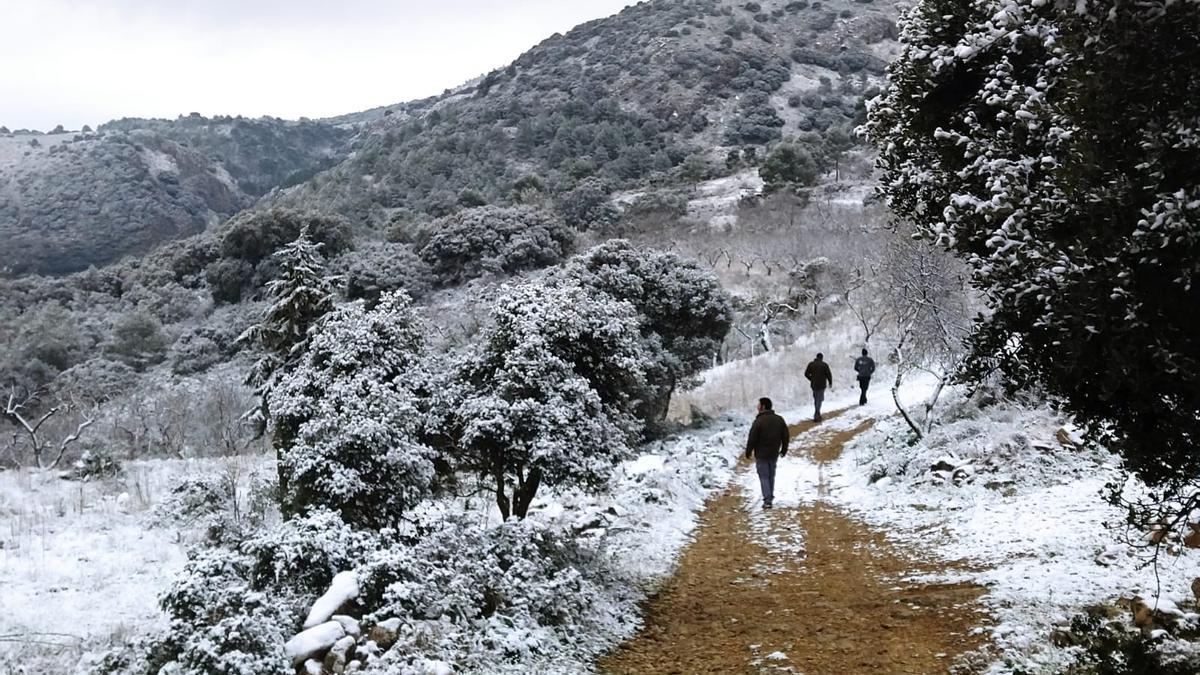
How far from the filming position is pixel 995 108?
591cm

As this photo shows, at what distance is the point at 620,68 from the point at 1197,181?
97.9 meters

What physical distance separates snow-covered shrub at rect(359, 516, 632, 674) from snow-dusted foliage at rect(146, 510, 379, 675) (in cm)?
51

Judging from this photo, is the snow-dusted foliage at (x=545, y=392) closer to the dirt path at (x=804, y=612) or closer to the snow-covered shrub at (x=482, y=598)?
the snow-covered shrub at (x=482, y=598)

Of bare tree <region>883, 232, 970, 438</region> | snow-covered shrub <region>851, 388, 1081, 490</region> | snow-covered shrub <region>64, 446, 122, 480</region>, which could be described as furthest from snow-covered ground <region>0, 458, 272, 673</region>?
bare tree <region>883, 232, 970, 438</region>

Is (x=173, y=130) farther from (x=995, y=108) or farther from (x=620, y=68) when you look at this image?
(x=995, y=108)

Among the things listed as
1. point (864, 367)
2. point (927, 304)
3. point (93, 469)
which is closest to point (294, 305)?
point (93, 469)

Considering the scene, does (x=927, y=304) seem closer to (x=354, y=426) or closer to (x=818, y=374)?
(x=818, y=374)

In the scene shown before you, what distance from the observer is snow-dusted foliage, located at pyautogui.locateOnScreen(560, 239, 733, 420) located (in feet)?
62.7

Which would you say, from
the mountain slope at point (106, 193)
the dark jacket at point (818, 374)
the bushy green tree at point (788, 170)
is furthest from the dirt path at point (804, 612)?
the mountain slope at point (106, 193)

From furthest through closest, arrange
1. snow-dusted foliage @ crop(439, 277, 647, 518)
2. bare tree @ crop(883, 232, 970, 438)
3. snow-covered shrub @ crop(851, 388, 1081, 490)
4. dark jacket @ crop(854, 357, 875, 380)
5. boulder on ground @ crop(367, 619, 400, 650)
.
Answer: dark jacket @ crop(854, 357, 875, 380) < bare tree @ crop(883, 232, 970, 438) < snow-covered shrub @ crop(851, 388, 1081, 490) < snow-dusted foliage @ crop(439, 277, 647, 518) < boulder on ground @ crop(367, 619, 400, 650)

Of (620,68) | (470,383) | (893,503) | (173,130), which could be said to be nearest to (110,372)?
(470,383)

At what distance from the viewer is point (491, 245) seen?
42344 mm

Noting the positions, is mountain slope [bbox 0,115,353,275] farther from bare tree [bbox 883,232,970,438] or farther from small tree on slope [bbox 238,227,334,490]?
bare tree [bbox 883,232,970,438]

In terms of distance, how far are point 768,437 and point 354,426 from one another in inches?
244
